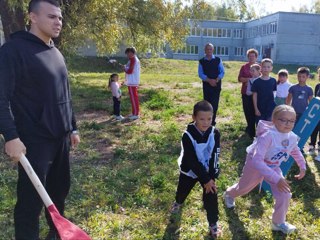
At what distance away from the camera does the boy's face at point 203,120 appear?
358 centimetres

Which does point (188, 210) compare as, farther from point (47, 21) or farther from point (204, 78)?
point (204, 78)

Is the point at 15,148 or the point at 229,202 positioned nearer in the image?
the point at 15,148

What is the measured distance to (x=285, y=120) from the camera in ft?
12.1

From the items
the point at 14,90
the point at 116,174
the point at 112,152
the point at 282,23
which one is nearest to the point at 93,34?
the point at 112,152

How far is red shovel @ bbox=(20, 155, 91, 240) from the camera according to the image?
262cm

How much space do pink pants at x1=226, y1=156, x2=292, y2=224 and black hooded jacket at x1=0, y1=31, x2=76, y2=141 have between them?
7.04 ft

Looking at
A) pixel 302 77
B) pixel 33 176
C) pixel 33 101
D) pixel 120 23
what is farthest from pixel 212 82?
pixel 120 23

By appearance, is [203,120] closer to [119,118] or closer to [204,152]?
[204,152]

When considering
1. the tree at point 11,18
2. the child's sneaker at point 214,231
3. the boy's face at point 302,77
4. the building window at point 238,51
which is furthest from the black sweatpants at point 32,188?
the building window at point 238,51

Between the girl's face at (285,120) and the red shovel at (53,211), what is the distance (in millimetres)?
2168

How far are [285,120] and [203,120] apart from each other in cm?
83

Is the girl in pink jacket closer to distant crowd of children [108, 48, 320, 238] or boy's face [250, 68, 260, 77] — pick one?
distant crowd of children [108, 48, 320, 238]

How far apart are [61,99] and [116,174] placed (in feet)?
8.72

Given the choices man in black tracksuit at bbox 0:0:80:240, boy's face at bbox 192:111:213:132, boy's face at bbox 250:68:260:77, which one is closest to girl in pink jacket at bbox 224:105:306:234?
boy's face at bbox 192:111:213:132
